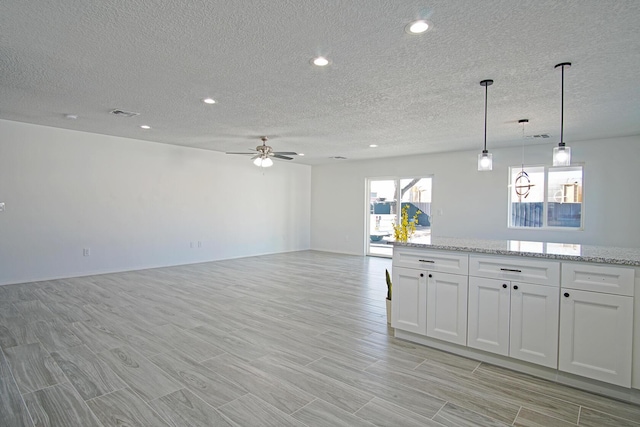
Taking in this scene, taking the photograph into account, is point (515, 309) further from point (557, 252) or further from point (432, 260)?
point (432, 260)

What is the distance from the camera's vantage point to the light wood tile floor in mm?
2088

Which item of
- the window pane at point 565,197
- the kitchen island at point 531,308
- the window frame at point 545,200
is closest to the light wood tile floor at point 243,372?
the kitchen island at point 531,308

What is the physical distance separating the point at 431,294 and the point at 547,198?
4.79m

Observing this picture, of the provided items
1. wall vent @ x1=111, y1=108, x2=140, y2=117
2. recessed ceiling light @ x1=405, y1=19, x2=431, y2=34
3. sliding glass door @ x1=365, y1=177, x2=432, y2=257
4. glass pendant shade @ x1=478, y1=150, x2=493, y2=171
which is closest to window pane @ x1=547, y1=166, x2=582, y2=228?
sliding glass door @ x1=365, y1=177, x2=432, y2=257

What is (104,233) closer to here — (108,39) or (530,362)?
(108,39)

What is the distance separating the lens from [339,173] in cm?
955

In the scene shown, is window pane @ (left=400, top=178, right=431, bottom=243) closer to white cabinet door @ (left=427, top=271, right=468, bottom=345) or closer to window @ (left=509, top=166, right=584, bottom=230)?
window @ (left=509, top=166, right=584, bottom=230)

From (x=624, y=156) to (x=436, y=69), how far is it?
477 cm

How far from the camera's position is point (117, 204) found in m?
6.29

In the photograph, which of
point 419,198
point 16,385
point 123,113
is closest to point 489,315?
point 16,385

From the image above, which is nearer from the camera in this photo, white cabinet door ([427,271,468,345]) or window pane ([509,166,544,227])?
white cabinet door ([427,271,468,345])

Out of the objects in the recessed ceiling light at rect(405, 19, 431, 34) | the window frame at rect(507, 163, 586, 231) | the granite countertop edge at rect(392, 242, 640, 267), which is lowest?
the granite countertop edge at rect(392, 242, 640, 267)

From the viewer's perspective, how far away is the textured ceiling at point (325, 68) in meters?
2.18

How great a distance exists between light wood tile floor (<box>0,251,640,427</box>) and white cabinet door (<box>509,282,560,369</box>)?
0.19 m
